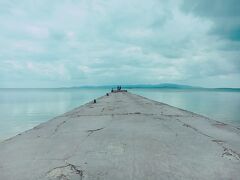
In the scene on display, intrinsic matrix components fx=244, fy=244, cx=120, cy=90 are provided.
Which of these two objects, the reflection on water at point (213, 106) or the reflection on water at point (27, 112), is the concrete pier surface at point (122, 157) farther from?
the reflection on water at point (213, 106)

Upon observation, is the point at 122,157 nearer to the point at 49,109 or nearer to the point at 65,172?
the point at 65,172

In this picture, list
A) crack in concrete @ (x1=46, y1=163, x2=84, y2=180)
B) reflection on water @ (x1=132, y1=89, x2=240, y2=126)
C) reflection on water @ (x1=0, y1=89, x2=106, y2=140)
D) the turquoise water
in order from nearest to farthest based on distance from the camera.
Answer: crack in concrete @ (x1=46, y1=163, x2=84, y2=180)
reflection on water @ (x1=0, y1=89, x2=106, y2=140)
the turquoise water
reflection on water @ (x1=132, y1=89, x2=240, y2=126)

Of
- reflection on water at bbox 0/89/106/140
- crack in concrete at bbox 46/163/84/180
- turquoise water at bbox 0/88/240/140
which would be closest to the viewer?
crack in concrete at bbox 46/163/84/180

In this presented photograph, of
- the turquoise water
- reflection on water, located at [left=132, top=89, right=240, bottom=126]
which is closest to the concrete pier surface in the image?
the turquoise water

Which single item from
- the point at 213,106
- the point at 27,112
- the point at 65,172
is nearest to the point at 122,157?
the point at 65,172

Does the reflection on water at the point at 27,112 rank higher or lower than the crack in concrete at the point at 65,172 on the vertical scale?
lower

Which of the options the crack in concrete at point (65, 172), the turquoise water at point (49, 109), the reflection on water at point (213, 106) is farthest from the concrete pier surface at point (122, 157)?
the reflection on water at point (213, 106)

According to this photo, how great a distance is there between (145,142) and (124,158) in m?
1.17

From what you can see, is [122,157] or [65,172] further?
[122,157]

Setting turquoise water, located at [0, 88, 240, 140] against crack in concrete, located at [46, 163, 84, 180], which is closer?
crack in concrete, located at [46, 163, 84, 180]

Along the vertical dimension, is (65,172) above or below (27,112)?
above

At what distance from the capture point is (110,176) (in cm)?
296

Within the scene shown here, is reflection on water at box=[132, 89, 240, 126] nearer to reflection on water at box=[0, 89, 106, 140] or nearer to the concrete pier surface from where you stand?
reflection on water at box=[0, 89, 106, 140]

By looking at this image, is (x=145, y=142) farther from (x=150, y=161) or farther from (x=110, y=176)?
(x=110, y=176)
